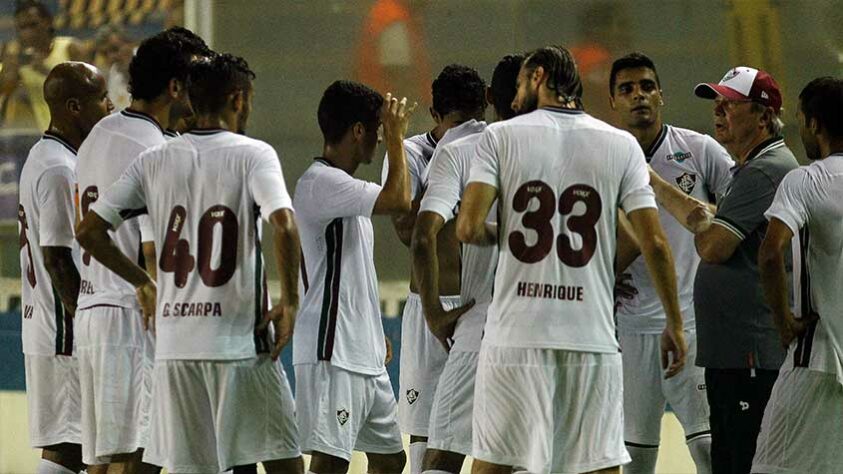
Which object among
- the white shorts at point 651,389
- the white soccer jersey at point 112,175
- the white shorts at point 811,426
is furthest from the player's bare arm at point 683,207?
the white soccer jersey at point 112,175

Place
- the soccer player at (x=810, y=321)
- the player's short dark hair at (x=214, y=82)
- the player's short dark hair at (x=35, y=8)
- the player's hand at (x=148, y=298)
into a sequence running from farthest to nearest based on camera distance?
the player's short dark hair at (x=35, y=8), the soccer player at (x=810, y=321), the player's hand at (x=148, y=298), the player's short dark hair at (x=214, y=82)

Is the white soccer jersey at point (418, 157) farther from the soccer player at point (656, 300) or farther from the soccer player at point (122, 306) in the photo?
the soccer player at point (122, 306)

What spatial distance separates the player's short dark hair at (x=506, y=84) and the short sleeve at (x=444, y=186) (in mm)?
461

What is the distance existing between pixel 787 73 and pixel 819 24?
318mm

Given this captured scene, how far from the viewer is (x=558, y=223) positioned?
4500mm

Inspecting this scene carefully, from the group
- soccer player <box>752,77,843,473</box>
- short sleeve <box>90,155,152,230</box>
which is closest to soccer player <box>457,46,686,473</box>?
soccer player <box>752,77,843,473</box>

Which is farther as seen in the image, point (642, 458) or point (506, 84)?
point (642, 458)

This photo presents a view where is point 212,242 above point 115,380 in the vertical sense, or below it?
above

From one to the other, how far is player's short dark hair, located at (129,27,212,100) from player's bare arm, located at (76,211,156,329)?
2.23ft

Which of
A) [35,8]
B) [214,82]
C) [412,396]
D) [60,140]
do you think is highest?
[35,8]

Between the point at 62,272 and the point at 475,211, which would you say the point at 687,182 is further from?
the point at 62,272

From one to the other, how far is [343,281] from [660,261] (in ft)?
4.49

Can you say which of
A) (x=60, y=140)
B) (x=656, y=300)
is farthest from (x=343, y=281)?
(x=656, y=300)

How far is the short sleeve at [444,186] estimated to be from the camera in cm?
490
